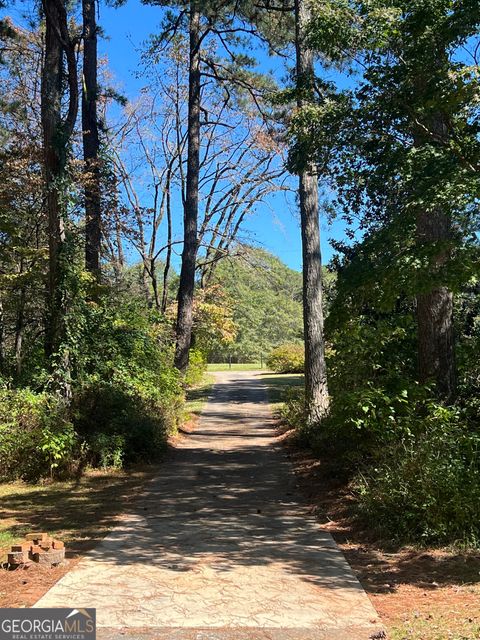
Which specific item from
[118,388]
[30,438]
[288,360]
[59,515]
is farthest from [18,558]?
[288,360]

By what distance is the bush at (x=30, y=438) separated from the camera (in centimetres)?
851

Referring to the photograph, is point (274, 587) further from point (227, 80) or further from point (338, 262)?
point (227, 80)

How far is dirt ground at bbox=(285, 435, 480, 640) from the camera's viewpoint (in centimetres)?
367

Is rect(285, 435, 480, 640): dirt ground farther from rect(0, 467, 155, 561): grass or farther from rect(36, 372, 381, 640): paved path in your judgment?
rect(0, 467, 155, 561): grass

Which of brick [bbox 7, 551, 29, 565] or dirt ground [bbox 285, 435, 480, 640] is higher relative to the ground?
brick [bbox 7, 551, 29, 565]

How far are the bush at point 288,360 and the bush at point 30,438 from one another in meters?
28.0

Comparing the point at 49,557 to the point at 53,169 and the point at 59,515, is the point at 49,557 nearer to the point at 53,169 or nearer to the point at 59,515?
the point at 59,515

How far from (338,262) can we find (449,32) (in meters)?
9.94

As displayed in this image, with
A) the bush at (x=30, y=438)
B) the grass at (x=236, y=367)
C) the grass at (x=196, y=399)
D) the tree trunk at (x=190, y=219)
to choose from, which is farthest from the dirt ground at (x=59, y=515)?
the grass at (x=236, y=367)

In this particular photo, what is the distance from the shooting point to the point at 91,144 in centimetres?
1430

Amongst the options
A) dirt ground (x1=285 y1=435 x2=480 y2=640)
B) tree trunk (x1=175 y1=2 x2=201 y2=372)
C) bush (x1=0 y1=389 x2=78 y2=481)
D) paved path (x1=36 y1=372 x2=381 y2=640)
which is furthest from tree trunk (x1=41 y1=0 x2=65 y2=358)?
tree trunk (x1=175 y1=2 x2=201 y2=372)

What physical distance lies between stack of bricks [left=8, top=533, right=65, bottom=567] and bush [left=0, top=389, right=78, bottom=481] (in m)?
3.49

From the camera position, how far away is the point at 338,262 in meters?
15.9

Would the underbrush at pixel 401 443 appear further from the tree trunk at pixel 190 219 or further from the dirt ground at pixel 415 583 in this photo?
the tree trunk at pixel 190 219
